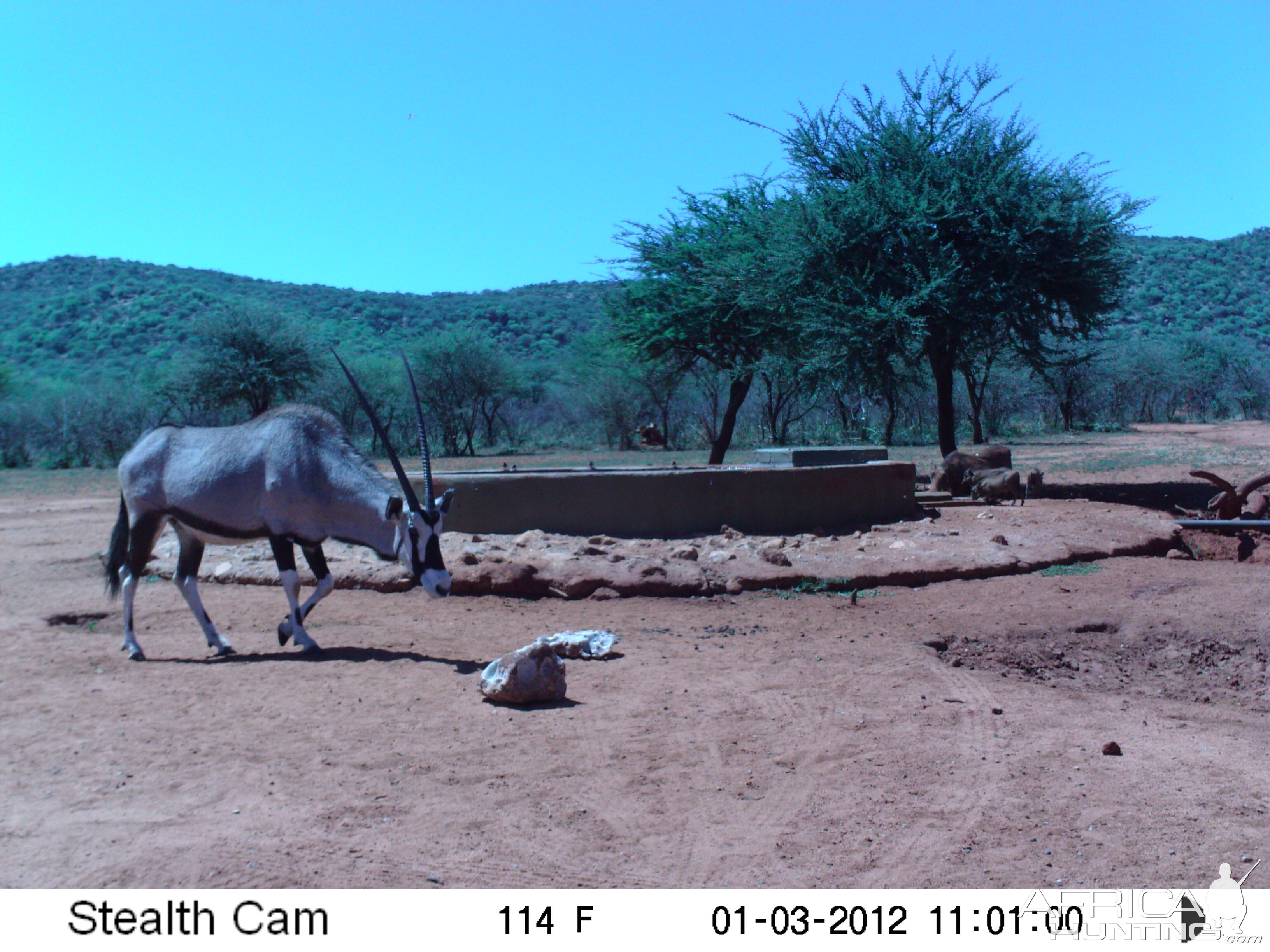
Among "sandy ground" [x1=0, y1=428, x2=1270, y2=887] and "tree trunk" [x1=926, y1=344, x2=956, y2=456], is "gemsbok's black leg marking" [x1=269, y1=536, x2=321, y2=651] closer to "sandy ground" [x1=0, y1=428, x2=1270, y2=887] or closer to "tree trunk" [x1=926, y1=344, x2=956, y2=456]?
"sandy ground" [x1=0, y1=428, x2=1270, y2=887]

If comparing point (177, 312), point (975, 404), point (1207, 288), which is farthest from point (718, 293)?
point (1207, 288)

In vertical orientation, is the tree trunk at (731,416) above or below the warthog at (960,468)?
above

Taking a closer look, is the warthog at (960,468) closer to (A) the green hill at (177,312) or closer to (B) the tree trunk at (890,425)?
(B) the tree trunk at (890,425)

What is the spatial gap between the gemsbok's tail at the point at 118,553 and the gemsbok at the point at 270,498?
0.63ft

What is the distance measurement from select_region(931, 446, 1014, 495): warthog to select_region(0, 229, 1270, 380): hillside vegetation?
33.1m

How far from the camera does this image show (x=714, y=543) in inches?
403

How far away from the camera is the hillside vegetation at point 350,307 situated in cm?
5000

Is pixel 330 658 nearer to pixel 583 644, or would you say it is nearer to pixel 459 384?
pixel 583 644

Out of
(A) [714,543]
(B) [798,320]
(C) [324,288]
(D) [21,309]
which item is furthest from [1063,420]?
(D) [21,309]

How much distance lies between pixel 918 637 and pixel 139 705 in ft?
16.7

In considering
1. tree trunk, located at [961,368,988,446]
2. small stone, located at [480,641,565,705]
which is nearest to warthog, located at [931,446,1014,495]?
small stone, located at [480,641,565,705]

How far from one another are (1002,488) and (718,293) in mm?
6812

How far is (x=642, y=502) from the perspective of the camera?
10781 millimetres

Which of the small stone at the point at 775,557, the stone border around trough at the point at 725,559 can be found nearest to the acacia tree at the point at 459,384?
the stone border around trough at the point at 725,559
